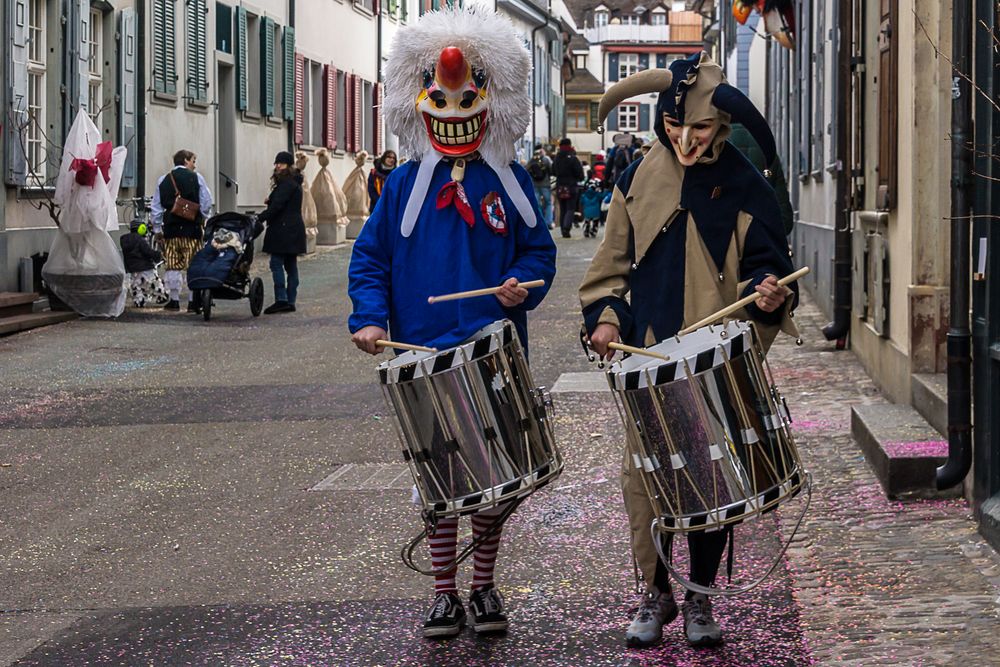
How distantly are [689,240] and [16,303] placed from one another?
12.3m

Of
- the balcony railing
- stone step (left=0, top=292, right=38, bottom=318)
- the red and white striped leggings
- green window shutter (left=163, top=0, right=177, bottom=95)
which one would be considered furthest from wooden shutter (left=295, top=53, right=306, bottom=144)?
the balcony railing

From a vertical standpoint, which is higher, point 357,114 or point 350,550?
point 357,114

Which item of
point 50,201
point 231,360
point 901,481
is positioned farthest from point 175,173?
point 901,481

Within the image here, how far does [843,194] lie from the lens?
1290 centimetres

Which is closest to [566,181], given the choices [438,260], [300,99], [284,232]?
[300,99]

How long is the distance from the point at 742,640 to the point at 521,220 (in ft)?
4.88

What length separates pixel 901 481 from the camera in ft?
24.1

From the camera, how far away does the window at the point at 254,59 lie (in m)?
28.7

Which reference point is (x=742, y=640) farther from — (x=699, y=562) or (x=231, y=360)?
(x=231, y=360)

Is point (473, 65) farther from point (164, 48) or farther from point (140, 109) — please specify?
point (164, 48)

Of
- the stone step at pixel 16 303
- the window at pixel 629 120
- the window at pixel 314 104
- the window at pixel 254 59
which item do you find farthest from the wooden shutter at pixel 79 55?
the window at pixel 629 120

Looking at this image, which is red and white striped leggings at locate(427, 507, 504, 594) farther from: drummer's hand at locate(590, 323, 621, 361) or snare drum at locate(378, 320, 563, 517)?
drummer's hand at locate(590, 323, 621, 361)

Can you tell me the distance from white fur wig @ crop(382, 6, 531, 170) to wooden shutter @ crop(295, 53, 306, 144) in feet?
83.9

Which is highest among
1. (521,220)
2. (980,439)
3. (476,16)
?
(476,16)
